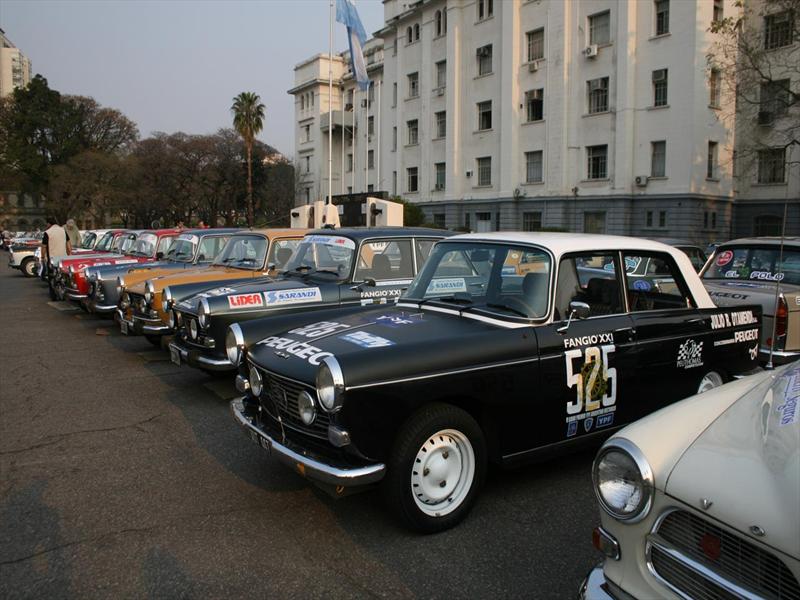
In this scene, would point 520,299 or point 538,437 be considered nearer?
point 538,437

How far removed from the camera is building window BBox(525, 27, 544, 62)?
35.7 m

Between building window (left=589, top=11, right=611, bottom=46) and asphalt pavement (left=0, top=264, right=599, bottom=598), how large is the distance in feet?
106

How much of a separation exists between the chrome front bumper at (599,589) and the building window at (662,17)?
33.0m

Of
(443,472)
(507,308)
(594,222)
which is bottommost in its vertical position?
(443,472)

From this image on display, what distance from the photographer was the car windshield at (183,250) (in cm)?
1129

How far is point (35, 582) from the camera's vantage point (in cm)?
324

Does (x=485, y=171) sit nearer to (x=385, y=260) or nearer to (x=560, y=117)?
(x=560, y=117)

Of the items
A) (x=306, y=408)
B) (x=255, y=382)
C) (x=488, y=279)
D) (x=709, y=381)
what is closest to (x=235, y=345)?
(x=255, y=382)

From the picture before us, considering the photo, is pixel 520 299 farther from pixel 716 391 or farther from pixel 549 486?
pixel 716 391

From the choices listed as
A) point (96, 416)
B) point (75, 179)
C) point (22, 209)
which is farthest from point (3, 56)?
point (96, 416)

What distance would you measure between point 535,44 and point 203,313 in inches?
1349

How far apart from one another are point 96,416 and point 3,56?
14498 cm

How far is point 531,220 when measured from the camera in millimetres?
36875

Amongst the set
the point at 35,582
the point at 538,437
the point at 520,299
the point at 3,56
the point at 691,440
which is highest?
the point at 3,56
